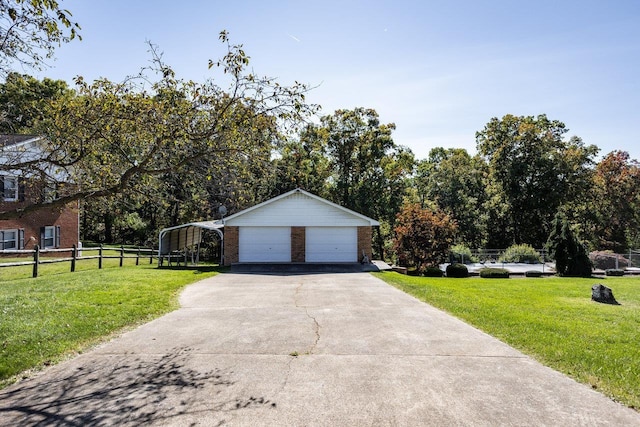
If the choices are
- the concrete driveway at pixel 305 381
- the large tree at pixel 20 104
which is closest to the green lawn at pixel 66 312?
the concrete driveway at pixel 305 381

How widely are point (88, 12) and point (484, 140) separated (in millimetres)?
39306

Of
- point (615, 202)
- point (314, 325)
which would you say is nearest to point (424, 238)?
point (314, 325)

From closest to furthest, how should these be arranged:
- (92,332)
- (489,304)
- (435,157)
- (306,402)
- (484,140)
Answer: (306,402)
(92,332)
(489,304)
(484,140)
(435,157)

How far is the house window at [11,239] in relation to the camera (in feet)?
70.8

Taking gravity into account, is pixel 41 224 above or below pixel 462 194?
below

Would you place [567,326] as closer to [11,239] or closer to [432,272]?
[432,272]

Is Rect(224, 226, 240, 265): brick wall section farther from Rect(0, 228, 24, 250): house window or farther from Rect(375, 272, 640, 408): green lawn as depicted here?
Rect(375, 272, 640, 408): green lawn

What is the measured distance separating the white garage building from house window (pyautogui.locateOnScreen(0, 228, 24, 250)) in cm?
1103

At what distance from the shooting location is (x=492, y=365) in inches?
225

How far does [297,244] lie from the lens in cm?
2303

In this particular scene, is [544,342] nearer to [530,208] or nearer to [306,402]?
[306,402]

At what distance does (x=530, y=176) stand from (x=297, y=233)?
2533 centimetres

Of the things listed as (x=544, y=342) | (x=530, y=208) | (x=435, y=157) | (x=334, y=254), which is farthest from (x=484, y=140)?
(x=544, y=342)

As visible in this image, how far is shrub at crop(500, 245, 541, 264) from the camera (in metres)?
28.2
